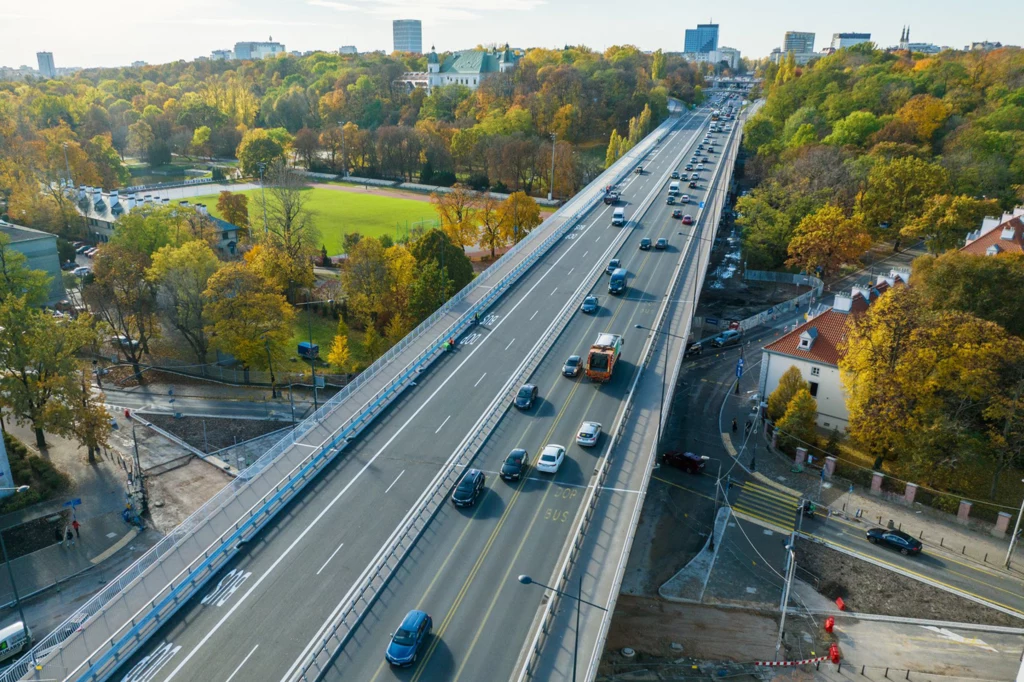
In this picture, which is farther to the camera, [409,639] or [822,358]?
[822,358]

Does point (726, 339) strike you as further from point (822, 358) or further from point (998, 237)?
point (998, 237)

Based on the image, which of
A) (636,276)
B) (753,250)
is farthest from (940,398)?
(753,250)

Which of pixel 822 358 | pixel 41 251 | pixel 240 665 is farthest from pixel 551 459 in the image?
pixel 41 251

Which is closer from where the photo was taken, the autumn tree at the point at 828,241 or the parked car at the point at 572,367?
Answer: the parked car at the point at 572,367

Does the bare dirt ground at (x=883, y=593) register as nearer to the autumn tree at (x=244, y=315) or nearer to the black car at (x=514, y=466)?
the black car at (x=514, y=466)

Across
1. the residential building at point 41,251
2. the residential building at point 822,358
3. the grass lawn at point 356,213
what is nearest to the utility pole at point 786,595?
the residential building at point 822,358

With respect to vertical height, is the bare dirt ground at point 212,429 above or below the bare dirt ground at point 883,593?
above

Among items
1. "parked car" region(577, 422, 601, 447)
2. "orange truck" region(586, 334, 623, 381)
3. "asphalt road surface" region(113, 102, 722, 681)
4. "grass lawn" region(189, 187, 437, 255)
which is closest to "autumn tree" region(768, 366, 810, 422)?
"asphalt road surface" region(113, 102, 722, 681)

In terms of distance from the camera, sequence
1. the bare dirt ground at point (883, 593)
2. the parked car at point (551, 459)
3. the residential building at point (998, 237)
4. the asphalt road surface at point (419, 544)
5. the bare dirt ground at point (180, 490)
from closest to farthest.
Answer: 1. the asphalt road surface at point (419, 544)
2. the parked car at point (551, 459)
3. the bare dirt ground at point (883, 593)
4. the bare dirt ground at point (180, 490)
5. the residential building at point (998, 237)
